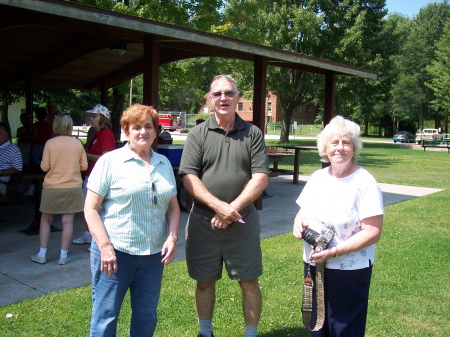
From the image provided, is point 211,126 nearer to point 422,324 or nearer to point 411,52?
point 422,324

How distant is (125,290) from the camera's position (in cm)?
280

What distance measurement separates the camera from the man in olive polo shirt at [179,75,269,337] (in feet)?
10.3

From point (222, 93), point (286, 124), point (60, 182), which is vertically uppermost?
point (286, 124)

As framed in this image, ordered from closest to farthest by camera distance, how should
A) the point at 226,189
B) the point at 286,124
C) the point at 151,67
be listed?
the point at 226,189 → the point at 151,67 → the point at 286,124

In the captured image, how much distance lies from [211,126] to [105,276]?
1.23 meters

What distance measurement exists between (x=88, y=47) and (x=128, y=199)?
7.02m

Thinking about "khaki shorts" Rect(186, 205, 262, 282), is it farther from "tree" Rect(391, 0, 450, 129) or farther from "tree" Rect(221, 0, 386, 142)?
"tree" Rect(391, 0, 450, 129)

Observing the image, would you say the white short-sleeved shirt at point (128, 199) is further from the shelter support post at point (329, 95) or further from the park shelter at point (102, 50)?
the shelter support post at point (329, 95)

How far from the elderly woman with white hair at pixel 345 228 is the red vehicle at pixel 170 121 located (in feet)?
152

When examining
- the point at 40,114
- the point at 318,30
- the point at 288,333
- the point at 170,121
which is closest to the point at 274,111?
the point at 170,121

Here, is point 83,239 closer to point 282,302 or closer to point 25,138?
point 282,302

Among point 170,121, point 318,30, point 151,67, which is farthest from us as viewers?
point 170,121

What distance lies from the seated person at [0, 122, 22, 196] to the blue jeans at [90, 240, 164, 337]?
12.3 feet

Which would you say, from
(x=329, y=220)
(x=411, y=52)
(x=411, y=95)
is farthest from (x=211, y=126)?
(x=411, y=52)
